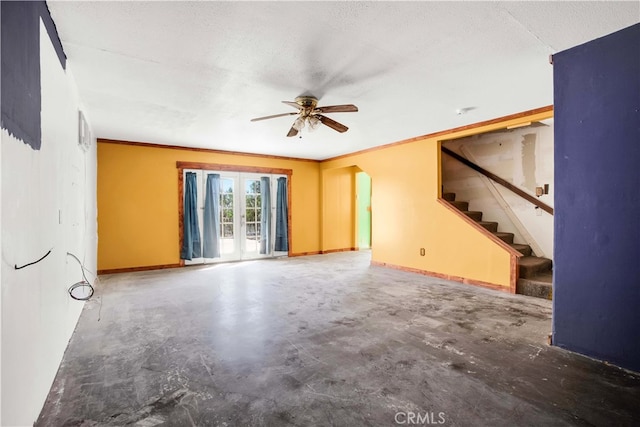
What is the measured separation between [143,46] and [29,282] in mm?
1977

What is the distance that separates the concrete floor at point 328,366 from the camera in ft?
6.14

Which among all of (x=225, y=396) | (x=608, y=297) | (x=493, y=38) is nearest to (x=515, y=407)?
(x=608, y=297)

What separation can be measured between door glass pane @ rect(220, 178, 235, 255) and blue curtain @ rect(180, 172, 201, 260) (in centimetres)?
55

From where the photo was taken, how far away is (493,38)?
251 cm

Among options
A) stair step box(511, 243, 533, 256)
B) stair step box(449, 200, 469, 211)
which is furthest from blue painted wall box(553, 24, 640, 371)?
stair step box(449, 200, 469, 211)

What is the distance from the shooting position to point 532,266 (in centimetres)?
465

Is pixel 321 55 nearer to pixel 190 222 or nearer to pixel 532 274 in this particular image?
pixel 532 274

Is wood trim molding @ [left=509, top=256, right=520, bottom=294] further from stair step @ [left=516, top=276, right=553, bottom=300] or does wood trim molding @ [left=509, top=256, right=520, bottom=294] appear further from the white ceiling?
the white ceiling

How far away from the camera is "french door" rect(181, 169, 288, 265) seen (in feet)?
22.2

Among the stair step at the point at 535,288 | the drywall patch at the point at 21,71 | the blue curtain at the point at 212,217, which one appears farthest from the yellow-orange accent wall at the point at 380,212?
the drywall patch at the point at 21,71

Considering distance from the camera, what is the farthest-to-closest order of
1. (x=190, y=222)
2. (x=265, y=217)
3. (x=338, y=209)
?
(x=338, y=209) < (x=265, y=217) < (x=190, y=222)

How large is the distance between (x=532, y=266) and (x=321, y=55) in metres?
4.20

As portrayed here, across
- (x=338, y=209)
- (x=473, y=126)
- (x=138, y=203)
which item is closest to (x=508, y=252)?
(x=473, y=126)

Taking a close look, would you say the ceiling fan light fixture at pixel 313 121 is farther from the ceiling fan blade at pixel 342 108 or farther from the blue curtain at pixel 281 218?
the blue curtain at pixel 281 218
